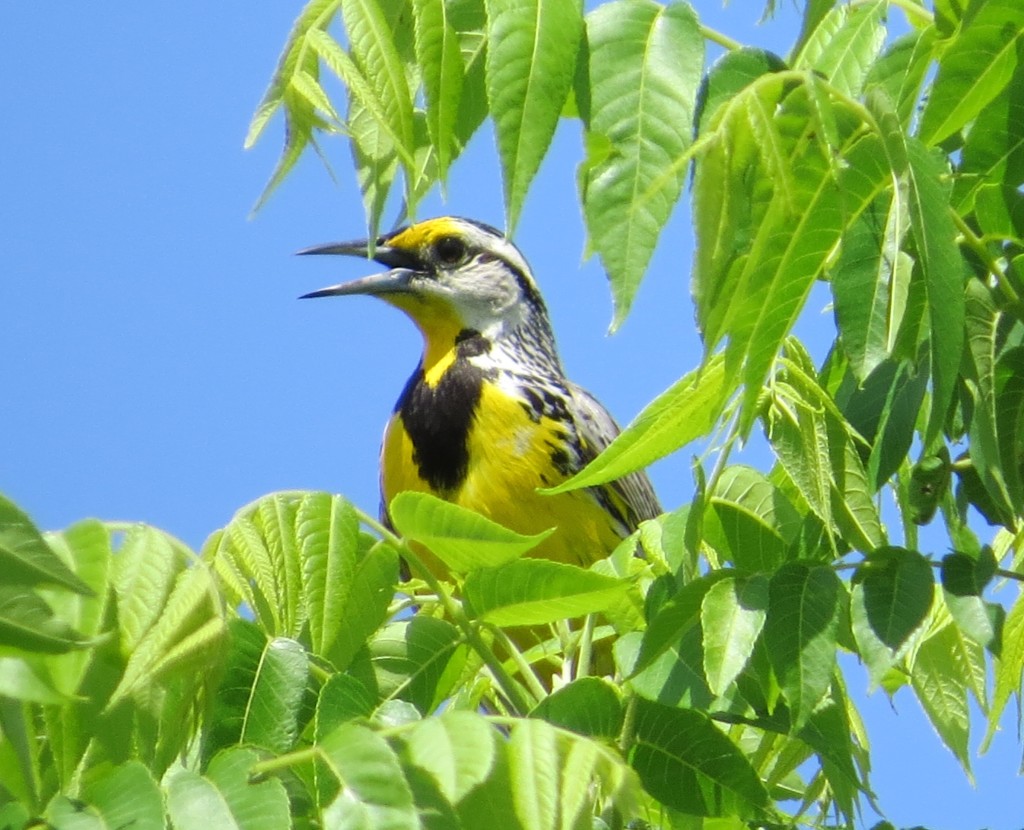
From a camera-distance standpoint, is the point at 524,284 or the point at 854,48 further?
the point at 524,284

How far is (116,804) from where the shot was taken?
181 centimetres

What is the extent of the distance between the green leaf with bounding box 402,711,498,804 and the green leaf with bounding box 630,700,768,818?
0.46 metres

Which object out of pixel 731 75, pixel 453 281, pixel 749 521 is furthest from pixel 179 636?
pixel 453 281

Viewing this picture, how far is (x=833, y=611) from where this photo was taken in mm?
2180

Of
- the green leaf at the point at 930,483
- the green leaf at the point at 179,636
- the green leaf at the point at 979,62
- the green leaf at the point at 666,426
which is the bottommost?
the green leaf at the point at 179,636

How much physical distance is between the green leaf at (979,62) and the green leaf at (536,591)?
2.37 feet

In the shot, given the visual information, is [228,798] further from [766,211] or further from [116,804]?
[766,211]

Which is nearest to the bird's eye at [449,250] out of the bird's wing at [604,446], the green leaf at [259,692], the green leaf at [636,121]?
the bird's wing at [604,446]

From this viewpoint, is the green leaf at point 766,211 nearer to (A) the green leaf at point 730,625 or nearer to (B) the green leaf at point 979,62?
(B) the green leaf at point 979,62

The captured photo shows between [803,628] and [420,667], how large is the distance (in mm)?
560

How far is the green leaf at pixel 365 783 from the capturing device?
1.77 meters

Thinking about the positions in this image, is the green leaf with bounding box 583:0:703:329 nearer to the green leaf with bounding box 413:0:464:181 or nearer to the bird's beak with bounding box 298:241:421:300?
the green leaf with bounding box 413:0:464:181

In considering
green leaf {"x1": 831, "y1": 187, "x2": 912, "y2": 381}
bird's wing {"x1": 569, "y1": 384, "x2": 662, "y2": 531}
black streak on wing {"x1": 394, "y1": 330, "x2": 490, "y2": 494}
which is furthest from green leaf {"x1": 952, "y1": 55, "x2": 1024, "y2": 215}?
black streak on wing {"x1": 394, "y1": 330, "x2": 490, "y2": 494}

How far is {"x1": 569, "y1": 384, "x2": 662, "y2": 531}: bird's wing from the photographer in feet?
16.6
